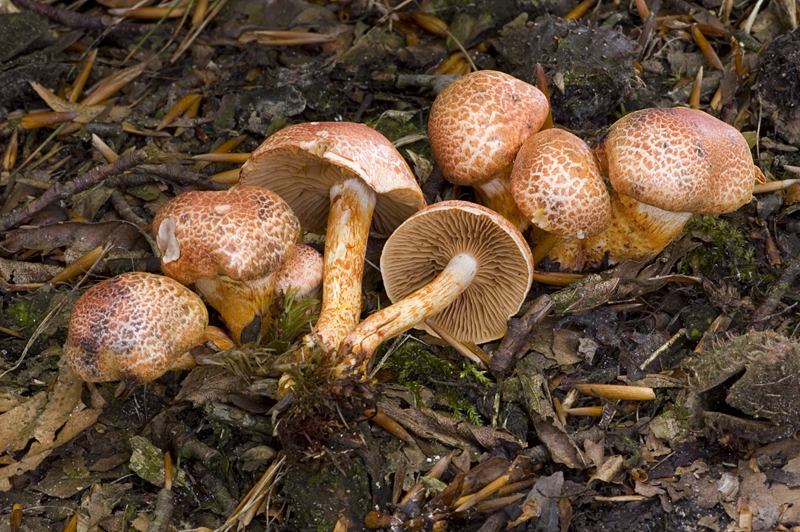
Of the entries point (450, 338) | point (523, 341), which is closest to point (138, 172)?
point (450, 338)

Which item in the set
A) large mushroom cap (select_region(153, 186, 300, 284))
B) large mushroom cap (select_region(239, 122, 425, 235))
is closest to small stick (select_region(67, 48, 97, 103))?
large mushroom cap (select_region(239, 122, 425, 235))

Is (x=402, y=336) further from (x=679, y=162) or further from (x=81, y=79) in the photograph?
(x=81, y=79)

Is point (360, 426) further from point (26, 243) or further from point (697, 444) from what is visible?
point (26, 243)

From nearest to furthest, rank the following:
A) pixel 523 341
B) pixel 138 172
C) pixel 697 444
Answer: pixel 697 444, pixel 523 341, pixel 138 172

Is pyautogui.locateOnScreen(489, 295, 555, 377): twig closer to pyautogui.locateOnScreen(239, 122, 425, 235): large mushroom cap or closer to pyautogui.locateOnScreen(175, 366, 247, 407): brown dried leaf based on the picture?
pyautogui.locateOnScreen(239, 122, 425, 235): large mushroom cap

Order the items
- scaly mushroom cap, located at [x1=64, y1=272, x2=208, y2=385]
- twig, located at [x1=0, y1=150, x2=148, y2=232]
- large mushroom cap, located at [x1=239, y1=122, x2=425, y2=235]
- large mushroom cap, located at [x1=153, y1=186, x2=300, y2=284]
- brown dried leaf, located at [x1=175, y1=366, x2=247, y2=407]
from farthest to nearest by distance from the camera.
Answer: twig, located at [x1=0, y1=150, x2=148, y2=232]
brown dried leaf, located at [x1=175, y1=366, x2=247, y2=407]
large mushroom cap, located at [x1=239, y1=122, x2=425, y2=235]
large mushroom cap, located at [x1=153, y1=186, x2=300, y2=284]
scaly mushroom cap, located at [x1=64, y1=272, x2=208, y2=385]

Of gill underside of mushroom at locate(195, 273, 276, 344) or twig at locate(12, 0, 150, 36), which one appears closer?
gill underside of mushroom at locate(195, 273, 276, 344)
